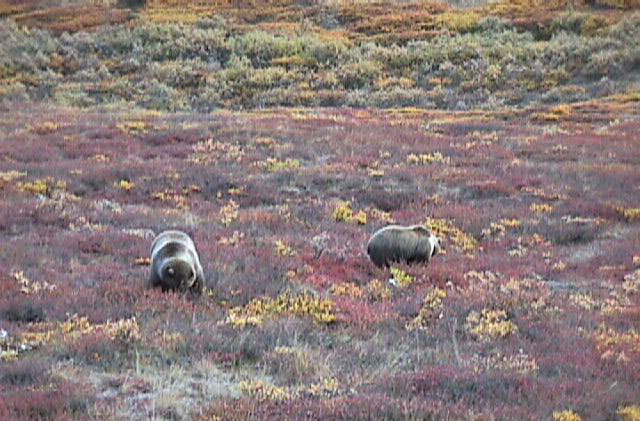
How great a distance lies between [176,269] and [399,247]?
4.06m

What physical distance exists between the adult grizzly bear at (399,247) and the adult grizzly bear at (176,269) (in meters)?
3.20

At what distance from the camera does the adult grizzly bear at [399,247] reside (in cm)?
1501

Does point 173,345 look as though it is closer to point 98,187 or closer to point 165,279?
point 165,279

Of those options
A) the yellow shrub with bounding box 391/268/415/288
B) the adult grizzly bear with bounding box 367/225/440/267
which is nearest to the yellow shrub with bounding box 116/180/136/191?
the adult grizzly bear with bounding box 367/225/440/267

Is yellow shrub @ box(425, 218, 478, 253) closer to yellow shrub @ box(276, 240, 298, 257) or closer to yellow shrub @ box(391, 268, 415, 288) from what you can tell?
yellow shrub @ box(391, 268, 415, 288)

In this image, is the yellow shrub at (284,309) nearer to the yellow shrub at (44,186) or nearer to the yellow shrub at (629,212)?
the yellow shrub at (629,212)

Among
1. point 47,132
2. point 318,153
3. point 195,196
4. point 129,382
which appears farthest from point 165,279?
point 47,132

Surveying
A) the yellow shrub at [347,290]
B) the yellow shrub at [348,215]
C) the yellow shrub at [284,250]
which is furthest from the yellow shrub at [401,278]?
the yellow shrub at [348,215]

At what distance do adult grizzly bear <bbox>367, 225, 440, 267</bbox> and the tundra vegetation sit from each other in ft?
0.77

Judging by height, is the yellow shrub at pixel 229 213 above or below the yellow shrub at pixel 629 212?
above

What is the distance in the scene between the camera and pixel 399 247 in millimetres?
15016

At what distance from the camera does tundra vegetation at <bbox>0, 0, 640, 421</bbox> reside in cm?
908

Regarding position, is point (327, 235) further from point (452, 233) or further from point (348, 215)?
point (452, 233)

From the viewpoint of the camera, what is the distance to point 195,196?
67.2 feet
